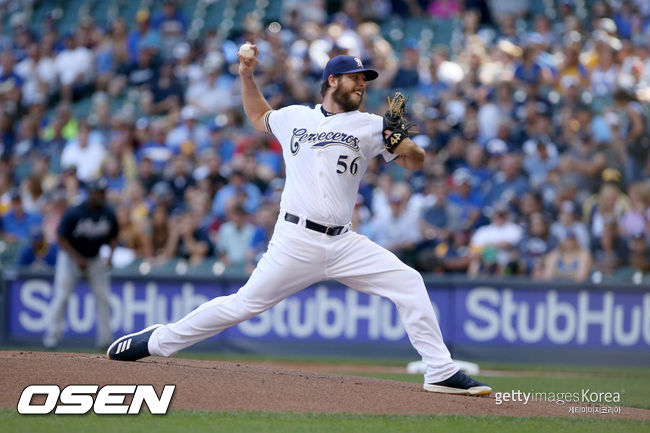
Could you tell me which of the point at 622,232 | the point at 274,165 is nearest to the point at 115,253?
the point at 274,165

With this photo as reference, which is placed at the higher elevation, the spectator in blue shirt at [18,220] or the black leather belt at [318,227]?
the spectator in blue shirt at [18,220]

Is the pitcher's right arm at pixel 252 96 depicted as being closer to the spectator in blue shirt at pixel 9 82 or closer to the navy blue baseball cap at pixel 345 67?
the navy blue baseball cap at pixel 345 67

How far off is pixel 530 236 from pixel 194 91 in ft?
21.7

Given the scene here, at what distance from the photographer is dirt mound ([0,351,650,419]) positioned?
265 inches

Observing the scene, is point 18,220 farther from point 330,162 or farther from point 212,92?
point 330,162

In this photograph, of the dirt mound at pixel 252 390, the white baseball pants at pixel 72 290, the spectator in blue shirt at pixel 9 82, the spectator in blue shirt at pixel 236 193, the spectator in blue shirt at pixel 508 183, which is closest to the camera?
the dirt mound at pixel 252 390

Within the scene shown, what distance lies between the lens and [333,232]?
6988mm

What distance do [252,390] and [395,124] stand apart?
2.03 metres

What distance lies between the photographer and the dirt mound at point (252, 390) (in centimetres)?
673

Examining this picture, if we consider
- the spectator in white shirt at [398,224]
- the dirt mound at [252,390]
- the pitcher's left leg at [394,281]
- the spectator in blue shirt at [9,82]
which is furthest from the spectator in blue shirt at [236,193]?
the pitcher's left leg at [394,281]

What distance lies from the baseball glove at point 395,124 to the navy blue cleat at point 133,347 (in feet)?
7.03

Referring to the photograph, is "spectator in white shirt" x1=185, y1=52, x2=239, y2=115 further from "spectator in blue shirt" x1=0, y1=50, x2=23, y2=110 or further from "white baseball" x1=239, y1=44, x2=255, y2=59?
"white baseball" x1=239, y1=44, x2=255, y2=59

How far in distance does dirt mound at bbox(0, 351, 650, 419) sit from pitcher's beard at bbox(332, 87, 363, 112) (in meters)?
1.95

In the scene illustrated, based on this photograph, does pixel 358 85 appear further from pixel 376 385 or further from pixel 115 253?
pixel 115 253
